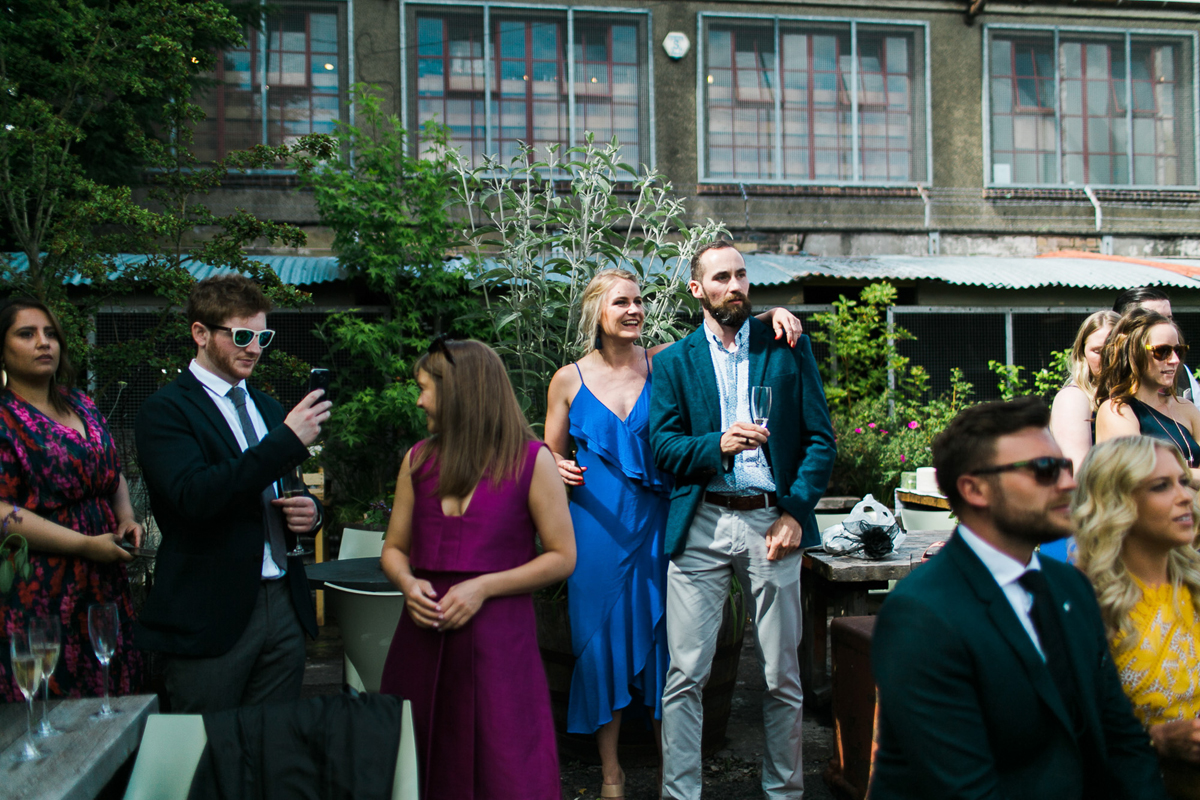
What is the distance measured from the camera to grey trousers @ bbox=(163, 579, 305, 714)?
7.89 ft

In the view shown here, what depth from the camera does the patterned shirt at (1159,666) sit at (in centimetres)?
213

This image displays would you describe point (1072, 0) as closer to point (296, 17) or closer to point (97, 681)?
point (296, 17)

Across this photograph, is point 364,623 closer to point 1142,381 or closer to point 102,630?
point 102,630

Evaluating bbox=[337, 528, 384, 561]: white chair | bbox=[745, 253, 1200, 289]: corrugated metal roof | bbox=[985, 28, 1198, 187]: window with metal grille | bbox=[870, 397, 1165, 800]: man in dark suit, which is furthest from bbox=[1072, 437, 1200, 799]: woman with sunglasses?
bbox=[985, 28, 1198, 187]: window with metal grille

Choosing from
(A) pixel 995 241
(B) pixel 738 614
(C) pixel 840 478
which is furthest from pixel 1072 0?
(B) pixel 738 614

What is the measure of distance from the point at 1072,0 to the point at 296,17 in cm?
1044

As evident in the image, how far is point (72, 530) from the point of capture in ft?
8.87

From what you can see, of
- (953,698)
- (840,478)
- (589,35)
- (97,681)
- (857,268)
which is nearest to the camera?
(953,698)

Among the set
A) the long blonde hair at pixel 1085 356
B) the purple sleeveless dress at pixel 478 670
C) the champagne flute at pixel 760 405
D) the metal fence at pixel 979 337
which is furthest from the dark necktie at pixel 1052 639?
the metal fence at pixel 979 337

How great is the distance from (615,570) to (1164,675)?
1856mm

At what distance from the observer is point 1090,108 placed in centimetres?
1206

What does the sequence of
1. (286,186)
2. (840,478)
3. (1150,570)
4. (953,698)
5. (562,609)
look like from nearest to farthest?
1. (953,698)
2. (1150,570)
3. (562,609)
4. (840,478)
5. (286,186)

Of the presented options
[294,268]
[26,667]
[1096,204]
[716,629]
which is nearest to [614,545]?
[716,629]

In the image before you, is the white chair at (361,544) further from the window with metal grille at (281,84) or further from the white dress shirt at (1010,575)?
the window with metal grille at (281,84)
